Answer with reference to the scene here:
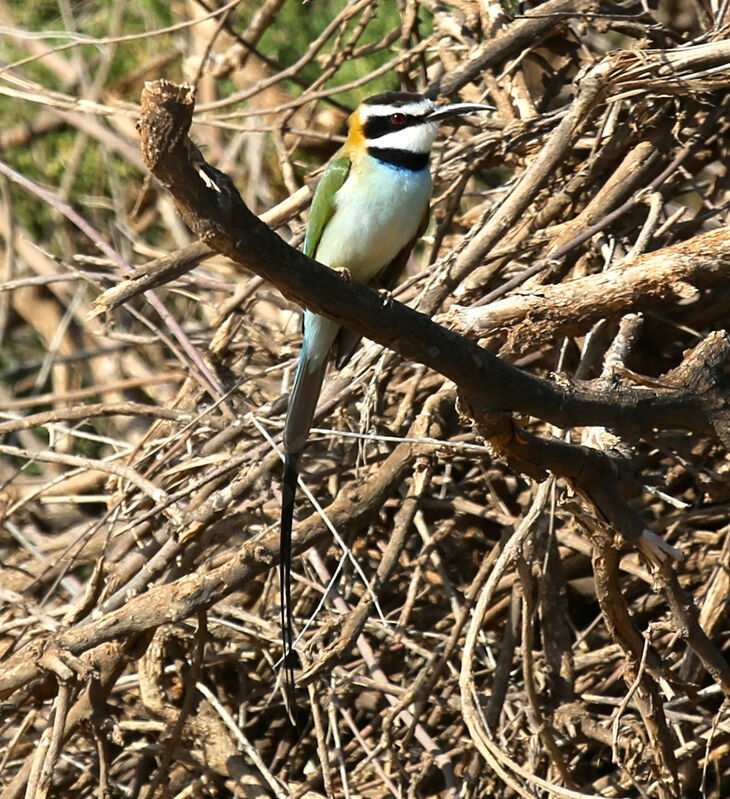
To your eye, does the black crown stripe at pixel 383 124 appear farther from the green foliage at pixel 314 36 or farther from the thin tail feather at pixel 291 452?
the green foliage at pixel 314 36

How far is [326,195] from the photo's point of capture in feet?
10.2

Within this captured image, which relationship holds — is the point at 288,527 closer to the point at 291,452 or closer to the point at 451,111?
the point at 291,452

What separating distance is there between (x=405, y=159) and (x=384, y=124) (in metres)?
0.13

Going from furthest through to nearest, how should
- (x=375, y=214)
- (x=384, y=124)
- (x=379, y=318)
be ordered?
1. (x=384, y=124)
2. (x=375, y=214)
3. (x=379, y=318)

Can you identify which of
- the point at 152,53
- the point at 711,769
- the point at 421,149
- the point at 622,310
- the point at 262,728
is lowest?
the point at 711,769

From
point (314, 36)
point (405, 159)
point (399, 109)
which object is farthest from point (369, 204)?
point (314, 36)

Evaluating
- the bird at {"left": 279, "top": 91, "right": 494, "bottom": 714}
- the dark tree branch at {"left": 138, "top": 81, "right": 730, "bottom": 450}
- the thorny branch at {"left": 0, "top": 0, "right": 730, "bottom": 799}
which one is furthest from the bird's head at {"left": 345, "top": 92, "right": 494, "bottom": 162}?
the dark tree branch at {"left": 138, "top": 81, "right": 730, "bottom": 450}

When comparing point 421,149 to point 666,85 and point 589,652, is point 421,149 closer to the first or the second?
point 666,85

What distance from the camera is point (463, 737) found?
318 centimetres

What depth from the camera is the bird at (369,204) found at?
2992 millimetres

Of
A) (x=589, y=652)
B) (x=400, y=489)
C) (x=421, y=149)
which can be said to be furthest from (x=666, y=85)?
(x=589, y=652)

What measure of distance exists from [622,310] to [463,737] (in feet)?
4.36

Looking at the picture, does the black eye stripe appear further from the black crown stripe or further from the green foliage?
the green foliage

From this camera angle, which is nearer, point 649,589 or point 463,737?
point 463,737
